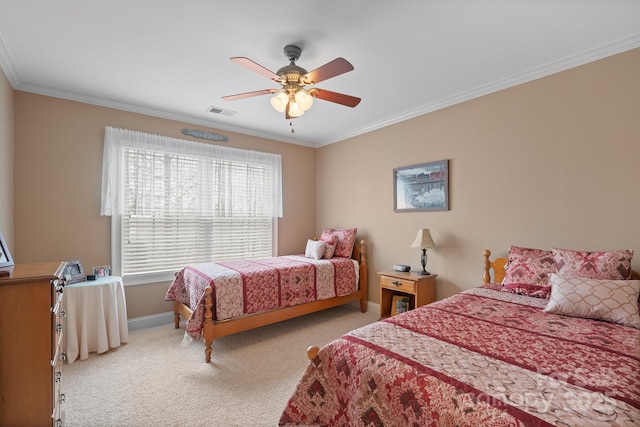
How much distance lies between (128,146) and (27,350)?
263 centimetres

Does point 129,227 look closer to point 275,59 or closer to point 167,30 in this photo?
point 167,30

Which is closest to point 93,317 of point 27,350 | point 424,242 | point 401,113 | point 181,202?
point 181,202

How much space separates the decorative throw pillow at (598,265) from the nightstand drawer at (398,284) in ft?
4.40

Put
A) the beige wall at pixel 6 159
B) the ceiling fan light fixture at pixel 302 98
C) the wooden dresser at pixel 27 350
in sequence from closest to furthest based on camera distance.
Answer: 1. the wooden dresser at pixel 27 350
2. the ceiling fan light fixture at pixel 302 98
3. the beige wall at pixel 6 159

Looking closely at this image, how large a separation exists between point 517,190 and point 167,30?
3234 mm

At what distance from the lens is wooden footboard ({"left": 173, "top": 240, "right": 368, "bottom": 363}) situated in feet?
9.06

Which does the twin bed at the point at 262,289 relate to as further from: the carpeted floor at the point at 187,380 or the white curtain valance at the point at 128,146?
the white curtain valance at the point at 128,146

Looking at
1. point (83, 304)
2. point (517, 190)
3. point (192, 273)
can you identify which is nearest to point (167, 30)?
point (192, 273)

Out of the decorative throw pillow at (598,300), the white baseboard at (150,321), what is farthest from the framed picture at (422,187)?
the white baseboard at (150,321)

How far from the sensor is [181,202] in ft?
12.6

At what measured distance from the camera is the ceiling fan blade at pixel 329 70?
189cm

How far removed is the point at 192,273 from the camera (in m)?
3.25

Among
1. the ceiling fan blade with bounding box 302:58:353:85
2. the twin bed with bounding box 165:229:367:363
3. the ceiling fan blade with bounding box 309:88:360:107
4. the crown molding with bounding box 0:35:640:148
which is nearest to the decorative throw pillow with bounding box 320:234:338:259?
the twin bed with bounding box 165:229:367:363

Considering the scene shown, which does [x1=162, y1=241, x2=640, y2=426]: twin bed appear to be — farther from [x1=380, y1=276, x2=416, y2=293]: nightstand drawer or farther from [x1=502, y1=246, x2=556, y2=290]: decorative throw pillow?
[x1=380, y1=276, x2=416, y2=293]: nightstand drawer
